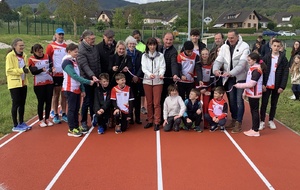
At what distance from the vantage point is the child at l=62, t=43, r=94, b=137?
5.59 meters

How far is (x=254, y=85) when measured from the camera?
5.68 metres

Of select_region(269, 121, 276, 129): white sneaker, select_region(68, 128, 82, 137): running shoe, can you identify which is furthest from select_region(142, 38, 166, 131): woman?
select_region(269, 121, 276, 129): white sneaker

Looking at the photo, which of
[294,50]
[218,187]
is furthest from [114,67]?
[294,50]

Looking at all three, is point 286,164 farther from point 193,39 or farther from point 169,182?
point 193,39

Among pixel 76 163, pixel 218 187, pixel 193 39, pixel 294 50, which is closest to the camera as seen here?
pixel 218 187

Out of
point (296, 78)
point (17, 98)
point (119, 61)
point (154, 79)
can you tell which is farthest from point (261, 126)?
point (17, 98)

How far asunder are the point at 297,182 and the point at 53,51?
16.2ft

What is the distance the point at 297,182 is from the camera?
4.12 meters

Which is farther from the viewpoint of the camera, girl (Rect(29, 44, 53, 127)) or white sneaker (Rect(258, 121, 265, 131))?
white sneaker (Rect(258, 121, 265, 131))

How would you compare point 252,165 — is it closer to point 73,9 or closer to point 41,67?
point 41,67

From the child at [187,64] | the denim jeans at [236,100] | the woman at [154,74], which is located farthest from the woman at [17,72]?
the denim jeans at [236,100]

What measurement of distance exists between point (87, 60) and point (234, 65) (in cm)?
280

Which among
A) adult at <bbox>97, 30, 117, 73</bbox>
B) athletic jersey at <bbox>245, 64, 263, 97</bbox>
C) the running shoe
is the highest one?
adult at <bbox>97, 30, 117, 73</bbox>

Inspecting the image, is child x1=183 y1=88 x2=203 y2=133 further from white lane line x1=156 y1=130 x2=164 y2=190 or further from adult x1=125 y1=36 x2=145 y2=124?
adult x1=125 y1=36 x2=145 y2=124
